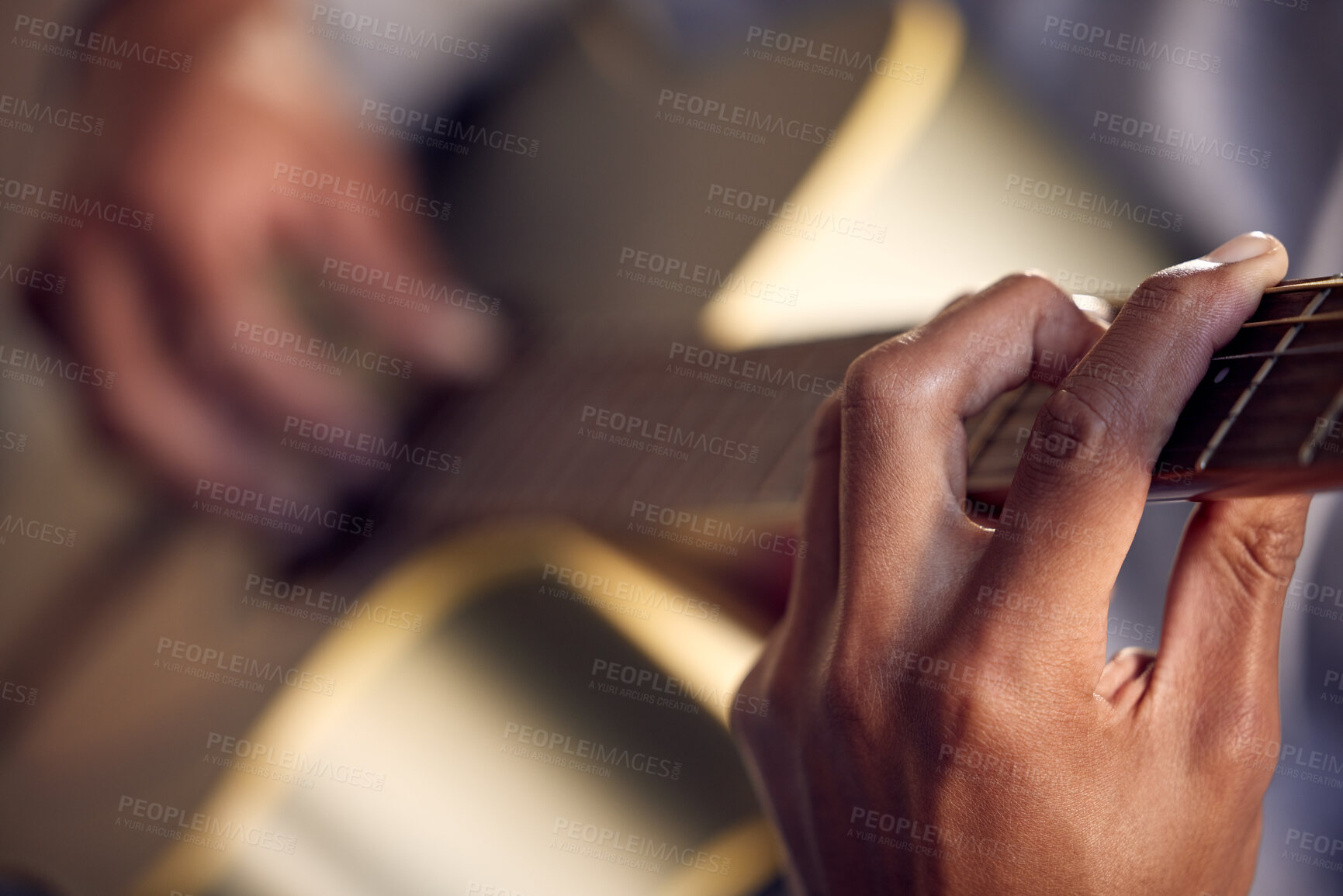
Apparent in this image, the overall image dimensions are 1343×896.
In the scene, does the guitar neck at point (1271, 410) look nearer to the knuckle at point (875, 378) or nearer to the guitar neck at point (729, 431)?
the guitar neck at point (729, 431)

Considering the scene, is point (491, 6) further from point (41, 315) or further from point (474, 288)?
point (41, 315)

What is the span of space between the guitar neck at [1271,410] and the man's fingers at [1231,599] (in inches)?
2.3

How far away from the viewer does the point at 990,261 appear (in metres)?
1.08

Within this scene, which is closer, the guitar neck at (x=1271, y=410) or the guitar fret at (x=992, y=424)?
the guitar neck at (x=1271, y=410)

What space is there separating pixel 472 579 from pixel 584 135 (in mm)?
690

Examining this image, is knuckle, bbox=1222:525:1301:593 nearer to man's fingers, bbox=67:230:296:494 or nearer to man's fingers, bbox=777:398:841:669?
man's fingers, bbox=777:398:841:669

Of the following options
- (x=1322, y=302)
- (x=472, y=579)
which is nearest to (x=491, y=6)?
(x=472, y=579)

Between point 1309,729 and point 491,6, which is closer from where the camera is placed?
point 1309,729

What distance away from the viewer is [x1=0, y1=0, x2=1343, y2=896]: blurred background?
965 millimetres

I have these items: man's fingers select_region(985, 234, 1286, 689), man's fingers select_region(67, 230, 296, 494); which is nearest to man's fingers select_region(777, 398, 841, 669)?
man's fingers select_region(985, 234, 1286, 689)

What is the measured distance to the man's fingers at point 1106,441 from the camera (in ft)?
1.30

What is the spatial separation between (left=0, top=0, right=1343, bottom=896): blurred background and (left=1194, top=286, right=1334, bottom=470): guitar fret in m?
0.39

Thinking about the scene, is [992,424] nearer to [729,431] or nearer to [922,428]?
[922,428]

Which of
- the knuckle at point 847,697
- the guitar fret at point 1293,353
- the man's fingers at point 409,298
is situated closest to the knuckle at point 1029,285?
the guitar fret at point 1293,353
